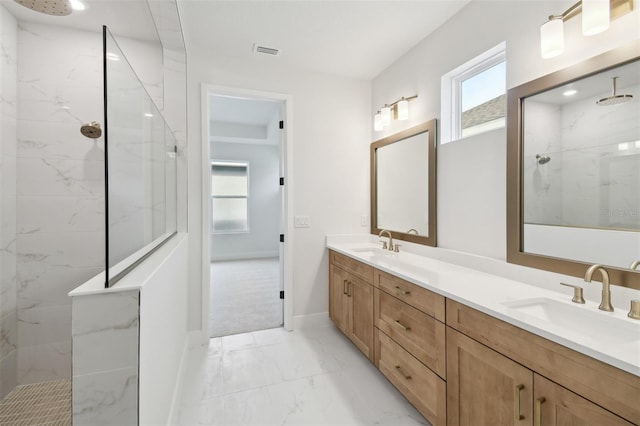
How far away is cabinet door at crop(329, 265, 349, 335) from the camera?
8.51 ft

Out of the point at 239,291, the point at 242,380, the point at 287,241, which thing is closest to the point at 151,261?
the point at 242,380

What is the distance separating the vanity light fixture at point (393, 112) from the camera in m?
2.52

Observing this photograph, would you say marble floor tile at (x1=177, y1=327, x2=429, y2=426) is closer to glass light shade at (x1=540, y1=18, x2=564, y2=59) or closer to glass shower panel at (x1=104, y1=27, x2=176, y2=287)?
glass shower panel at (x1=104, y1=27, x2=176, y2=287)

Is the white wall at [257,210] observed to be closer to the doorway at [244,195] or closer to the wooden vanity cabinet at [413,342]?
the doorway at [244,195]

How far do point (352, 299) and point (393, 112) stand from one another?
1.81m

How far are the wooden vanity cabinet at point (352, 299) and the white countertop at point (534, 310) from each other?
272 mm

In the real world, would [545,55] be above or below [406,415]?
above

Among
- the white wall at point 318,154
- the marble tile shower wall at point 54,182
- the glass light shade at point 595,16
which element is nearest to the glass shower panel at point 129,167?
the marble tile shower wall at point 54,182

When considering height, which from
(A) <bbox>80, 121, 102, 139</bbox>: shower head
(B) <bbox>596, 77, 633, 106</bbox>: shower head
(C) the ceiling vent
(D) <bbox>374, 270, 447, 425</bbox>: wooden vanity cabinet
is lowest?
(D) <bbox>374, 270, 447, 425</bbox>: wooden vanity cabinet

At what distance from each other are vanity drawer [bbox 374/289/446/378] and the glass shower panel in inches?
58.0

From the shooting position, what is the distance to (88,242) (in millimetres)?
2021

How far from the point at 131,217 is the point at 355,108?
255 cm

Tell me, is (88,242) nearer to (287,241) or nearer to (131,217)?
(131,217)

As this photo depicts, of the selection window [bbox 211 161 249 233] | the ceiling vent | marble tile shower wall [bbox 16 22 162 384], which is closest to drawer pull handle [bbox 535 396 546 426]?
marble tile shower wall [bbox 16 22 162 384]
